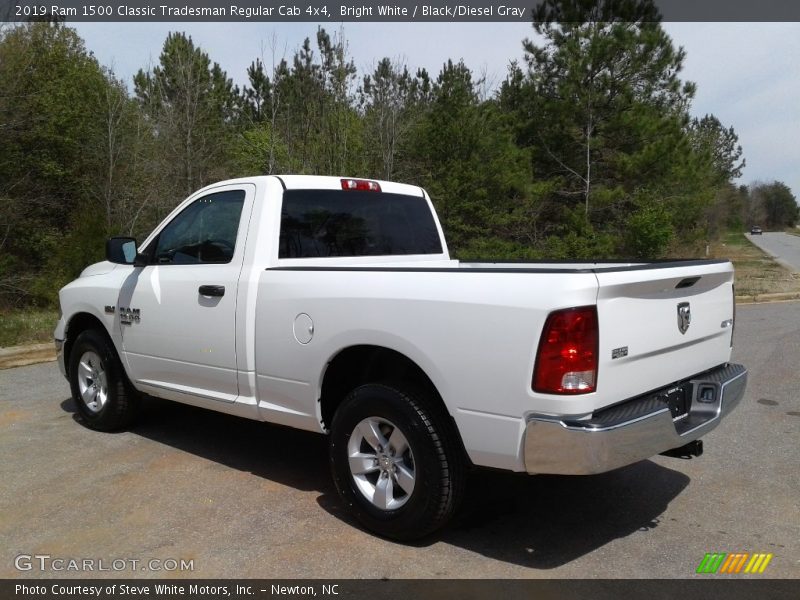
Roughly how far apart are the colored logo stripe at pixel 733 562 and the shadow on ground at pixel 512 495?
422mm

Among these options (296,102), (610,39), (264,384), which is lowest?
(264,384)

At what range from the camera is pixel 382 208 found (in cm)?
513

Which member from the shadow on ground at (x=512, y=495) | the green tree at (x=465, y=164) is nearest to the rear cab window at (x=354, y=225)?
the shadow on ground at (x=512, y=495)

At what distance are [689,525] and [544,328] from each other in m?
1.75

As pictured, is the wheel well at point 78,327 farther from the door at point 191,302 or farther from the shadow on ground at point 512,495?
the shadow on ground at point 512,495

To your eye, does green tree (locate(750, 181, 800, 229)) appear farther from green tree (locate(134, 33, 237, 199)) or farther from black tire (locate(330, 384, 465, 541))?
black tire (locate(330, 384, 465, 541))

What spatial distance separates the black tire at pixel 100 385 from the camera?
551 centimetres

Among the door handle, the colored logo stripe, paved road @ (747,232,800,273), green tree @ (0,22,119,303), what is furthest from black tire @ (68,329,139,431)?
paved road @ (747,232,800,273)

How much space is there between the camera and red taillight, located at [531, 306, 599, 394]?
3.00 m

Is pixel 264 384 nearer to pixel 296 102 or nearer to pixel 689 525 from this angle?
pixel 689 525

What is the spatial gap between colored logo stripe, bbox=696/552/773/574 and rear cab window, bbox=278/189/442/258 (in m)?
2.84

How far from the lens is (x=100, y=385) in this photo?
5.69 metres

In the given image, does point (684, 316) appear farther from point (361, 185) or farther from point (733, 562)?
point (361, 185)

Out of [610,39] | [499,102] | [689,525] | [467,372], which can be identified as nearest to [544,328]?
[467,372]
